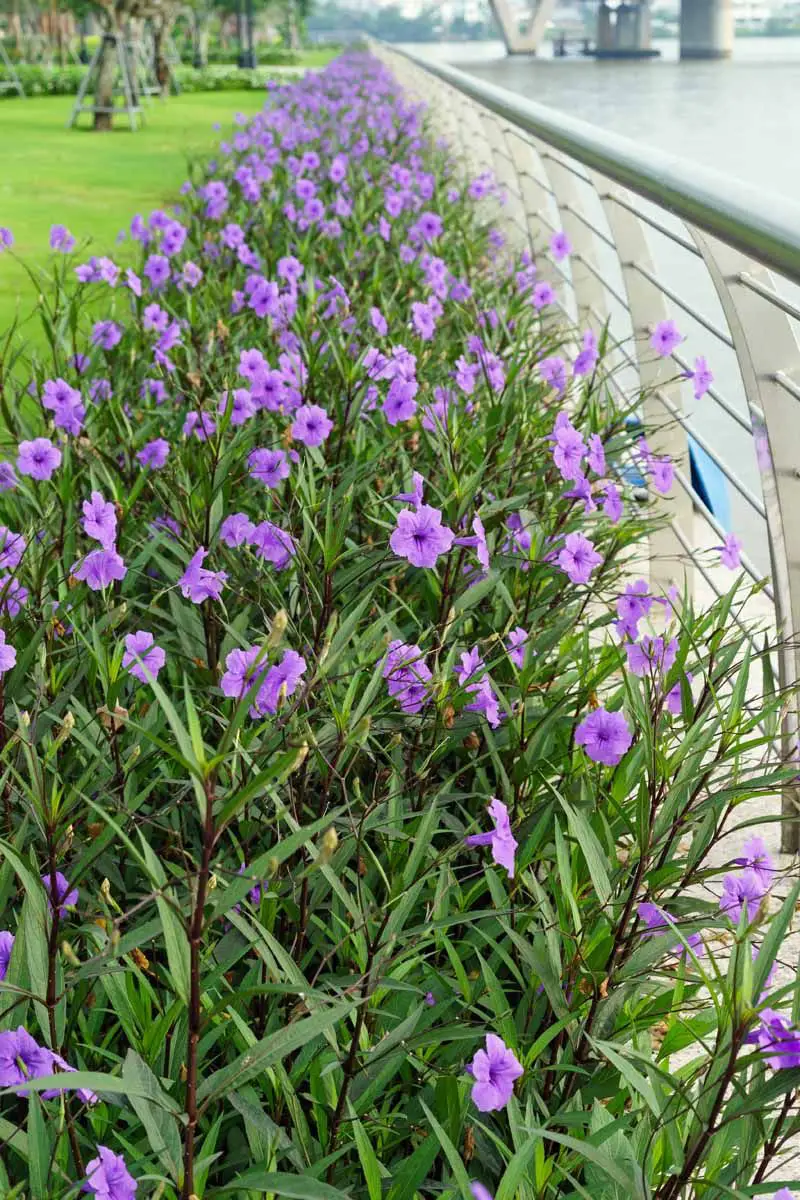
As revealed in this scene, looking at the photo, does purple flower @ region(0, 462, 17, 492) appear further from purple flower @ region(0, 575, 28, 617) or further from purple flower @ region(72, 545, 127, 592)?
purple flower @ region(72, 545, 127, 592)

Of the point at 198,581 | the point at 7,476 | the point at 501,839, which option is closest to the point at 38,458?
the point at 7,476

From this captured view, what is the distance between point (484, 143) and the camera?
8180mm

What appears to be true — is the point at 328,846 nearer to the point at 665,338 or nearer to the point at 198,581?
the point at 198,581

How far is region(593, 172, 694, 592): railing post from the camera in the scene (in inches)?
127

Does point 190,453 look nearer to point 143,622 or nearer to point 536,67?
point 143,622

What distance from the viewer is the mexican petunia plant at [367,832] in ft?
3.64

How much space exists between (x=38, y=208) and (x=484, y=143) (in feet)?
15.2

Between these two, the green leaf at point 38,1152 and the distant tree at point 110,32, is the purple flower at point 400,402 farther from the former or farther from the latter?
the distant tree at point 110,32

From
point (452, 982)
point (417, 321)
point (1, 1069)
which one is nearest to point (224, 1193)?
point (1, 1069)

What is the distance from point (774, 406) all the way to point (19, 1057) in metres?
1.49

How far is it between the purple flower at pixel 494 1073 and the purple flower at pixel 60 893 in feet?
1.35

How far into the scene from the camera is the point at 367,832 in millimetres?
1565

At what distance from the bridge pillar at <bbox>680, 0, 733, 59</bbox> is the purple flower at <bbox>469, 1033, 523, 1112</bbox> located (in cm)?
6957

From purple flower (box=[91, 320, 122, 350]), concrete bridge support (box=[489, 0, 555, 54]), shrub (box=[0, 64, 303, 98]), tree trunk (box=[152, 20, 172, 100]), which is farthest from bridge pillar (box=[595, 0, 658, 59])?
purple flower (box=[91, 320, 122, 350])
